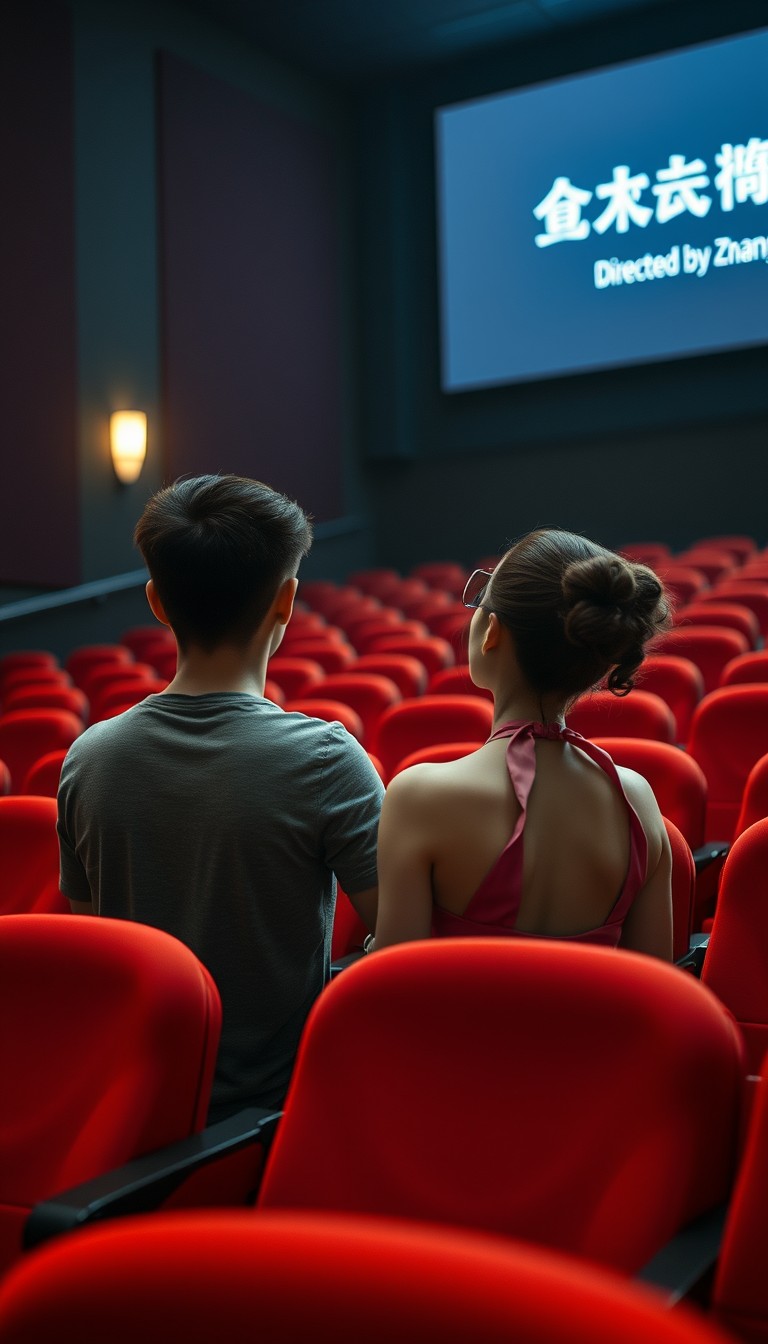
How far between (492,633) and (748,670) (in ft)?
7.83

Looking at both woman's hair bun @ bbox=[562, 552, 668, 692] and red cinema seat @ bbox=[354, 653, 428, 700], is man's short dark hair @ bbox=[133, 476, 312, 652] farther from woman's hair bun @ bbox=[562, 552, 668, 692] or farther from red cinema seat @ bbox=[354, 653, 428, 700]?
red cinema seat @ bbox=[354, 653, 428, 700]

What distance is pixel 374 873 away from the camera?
1.56 metres

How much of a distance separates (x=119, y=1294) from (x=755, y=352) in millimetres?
9051

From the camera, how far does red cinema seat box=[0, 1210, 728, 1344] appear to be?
55 centimetres

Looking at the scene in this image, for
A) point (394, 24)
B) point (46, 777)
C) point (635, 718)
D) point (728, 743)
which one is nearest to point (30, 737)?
point (46, 777)

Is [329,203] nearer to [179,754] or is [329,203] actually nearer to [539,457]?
[539,457]

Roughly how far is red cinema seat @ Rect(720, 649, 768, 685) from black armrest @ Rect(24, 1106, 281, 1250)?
2.61 m

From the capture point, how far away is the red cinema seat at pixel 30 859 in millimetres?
2260

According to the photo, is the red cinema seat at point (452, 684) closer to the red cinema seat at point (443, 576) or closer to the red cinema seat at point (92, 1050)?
the red cinema seat at point (92, 1050)

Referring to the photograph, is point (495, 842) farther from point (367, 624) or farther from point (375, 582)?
point (375, 582)

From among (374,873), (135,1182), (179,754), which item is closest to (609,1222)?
(135,1182)

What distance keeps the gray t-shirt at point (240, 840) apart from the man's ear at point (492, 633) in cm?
21

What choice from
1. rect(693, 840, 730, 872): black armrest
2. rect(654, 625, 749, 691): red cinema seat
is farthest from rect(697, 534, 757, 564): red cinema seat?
rect(693, 840, 730, 872): black armrest

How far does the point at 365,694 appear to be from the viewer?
4.13 m
